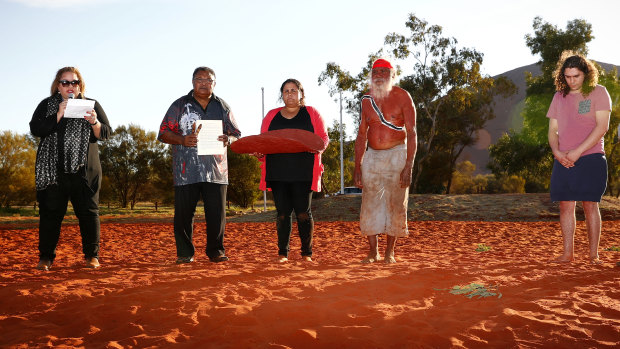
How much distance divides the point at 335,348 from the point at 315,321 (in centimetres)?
45

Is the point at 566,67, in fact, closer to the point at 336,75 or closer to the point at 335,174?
the point at 336,75

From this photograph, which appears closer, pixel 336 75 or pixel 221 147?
pixel 221 147

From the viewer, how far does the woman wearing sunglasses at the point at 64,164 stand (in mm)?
5195

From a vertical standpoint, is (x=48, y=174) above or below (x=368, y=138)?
below

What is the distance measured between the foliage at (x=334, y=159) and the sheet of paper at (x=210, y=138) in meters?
19.1

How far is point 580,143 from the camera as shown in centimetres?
510

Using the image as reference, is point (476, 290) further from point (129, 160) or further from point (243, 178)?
point (129, 160)

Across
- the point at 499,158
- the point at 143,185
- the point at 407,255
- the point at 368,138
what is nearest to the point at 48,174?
the point at 368,138

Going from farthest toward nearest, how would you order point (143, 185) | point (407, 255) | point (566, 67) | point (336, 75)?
point (143, 185), point (336, 75), point (407, 255), point (566, 67)

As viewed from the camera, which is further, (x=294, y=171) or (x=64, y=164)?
(x=294, y=171)

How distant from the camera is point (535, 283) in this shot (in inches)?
163

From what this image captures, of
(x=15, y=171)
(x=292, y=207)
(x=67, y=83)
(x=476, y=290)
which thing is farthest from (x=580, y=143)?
(x=15, y=171)

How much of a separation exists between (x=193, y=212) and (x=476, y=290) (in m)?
3.20

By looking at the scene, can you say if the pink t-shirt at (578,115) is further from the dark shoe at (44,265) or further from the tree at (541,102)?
the tree at (541,102)
